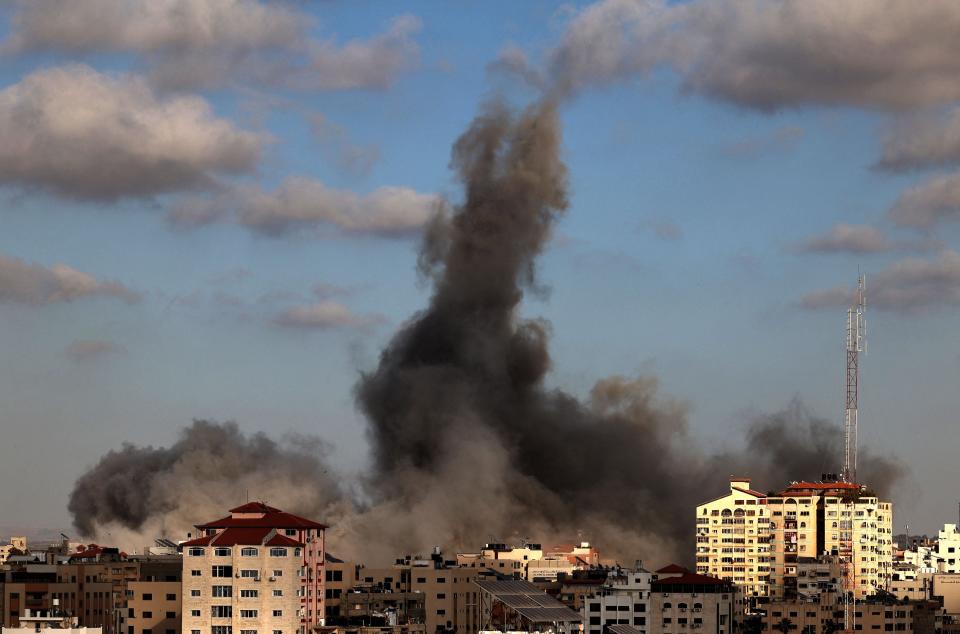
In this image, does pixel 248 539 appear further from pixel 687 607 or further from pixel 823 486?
pixel 823 486

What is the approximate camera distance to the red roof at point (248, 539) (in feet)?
289

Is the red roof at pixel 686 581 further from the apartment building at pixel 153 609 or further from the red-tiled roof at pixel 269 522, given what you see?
the apartment building at pixel 153 609

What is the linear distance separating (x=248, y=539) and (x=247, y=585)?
2030mm

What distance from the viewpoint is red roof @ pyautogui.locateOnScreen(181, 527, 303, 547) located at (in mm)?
88125

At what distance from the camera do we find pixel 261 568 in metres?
87.6

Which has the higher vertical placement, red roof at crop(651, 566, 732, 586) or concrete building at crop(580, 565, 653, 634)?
red roof at crop(651, 566, 732, 586)

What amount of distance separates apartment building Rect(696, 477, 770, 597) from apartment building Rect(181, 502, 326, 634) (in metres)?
56.3

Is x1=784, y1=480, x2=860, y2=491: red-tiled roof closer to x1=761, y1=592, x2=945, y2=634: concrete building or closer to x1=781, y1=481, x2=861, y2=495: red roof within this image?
x1=781, y1=481, x2=861, y2=495: red roof

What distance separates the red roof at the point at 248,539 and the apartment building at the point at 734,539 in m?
56.5

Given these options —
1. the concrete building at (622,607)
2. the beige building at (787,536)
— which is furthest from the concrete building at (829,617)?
the beige building at (787,536)

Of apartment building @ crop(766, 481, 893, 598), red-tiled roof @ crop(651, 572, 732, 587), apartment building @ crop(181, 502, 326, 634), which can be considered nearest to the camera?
apartment building @ crop(181, 502, 326, 634)

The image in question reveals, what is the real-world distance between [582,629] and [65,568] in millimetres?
28644

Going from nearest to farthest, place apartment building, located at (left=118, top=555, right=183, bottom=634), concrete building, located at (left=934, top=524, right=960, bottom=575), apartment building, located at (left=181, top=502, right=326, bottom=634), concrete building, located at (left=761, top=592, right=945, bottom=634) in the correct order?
apartment building, located at (left=181, top=502, right=326, bottom=634) → apartment building, located at (left=118, top=555, right=183, bottom=634) → concrete building, located at (left=761, top=592, right=945, bottom=634) → concrete building, located at (left=934, top=524, right=960, bottom=575)

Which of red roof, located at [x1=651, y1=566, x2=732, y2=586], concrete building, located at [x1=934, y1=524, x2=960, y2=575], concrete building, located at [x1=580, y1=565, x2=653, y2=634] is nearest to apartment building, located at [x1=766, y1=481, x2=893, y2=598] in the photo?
concrete building, located at [x1=934, y1=524, x2=960, y2=575]
